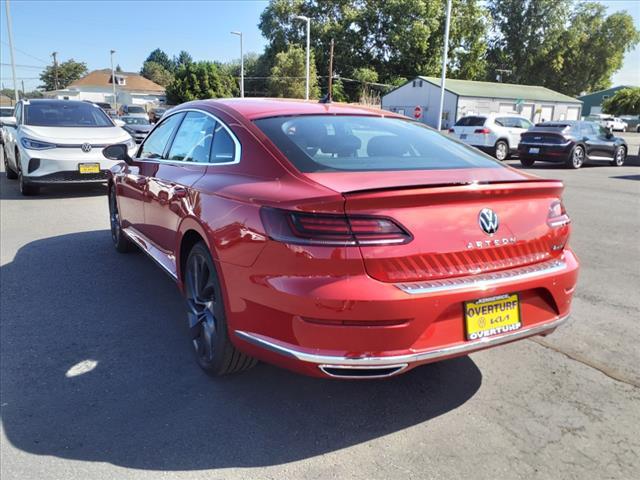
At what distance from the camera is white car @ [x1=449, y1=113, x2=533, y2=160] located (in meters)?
18.3

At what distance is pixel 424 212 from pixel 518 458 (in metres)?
1.23

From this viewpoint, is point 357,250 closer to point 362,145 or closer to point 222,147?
point 362,145

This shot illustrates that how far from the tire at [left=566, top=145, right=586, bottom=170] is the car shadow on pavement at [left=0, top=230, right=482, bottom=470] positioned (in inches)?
587

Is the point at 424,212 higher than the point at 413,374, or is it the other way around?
the point at 424,212

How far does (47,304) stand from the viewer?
431 cm

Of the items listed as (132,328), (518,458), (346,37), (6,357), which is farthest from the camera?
(346,37)

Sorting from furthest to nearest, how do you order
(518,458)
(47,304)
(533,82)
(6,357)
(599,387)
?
(533,82) < (47,304) < (6,357) < (599,387) < (518,458)

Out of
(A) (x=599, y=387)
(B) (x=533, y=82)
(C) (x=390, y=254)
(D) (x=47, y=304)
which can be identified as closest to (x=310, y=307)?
(C) (x=390, y=254)

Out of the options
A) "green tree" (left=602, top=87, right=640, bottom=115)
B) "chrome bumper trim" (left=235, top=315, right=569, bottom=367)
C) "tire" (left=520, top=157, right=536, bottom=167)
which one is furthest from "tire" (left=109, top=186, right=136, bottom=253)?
"green tree" (left=602, top=87, right=640, bottom=115)

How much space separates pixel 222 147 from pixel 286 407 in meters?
1.60

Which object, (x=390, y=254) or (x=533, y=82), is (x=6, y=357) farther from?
(x=533, y=82)

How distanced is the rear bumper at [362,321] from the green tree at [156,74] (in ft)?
400

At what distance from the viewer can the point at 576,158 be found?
54.2 feet

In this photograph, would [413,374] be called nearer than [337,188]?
No
